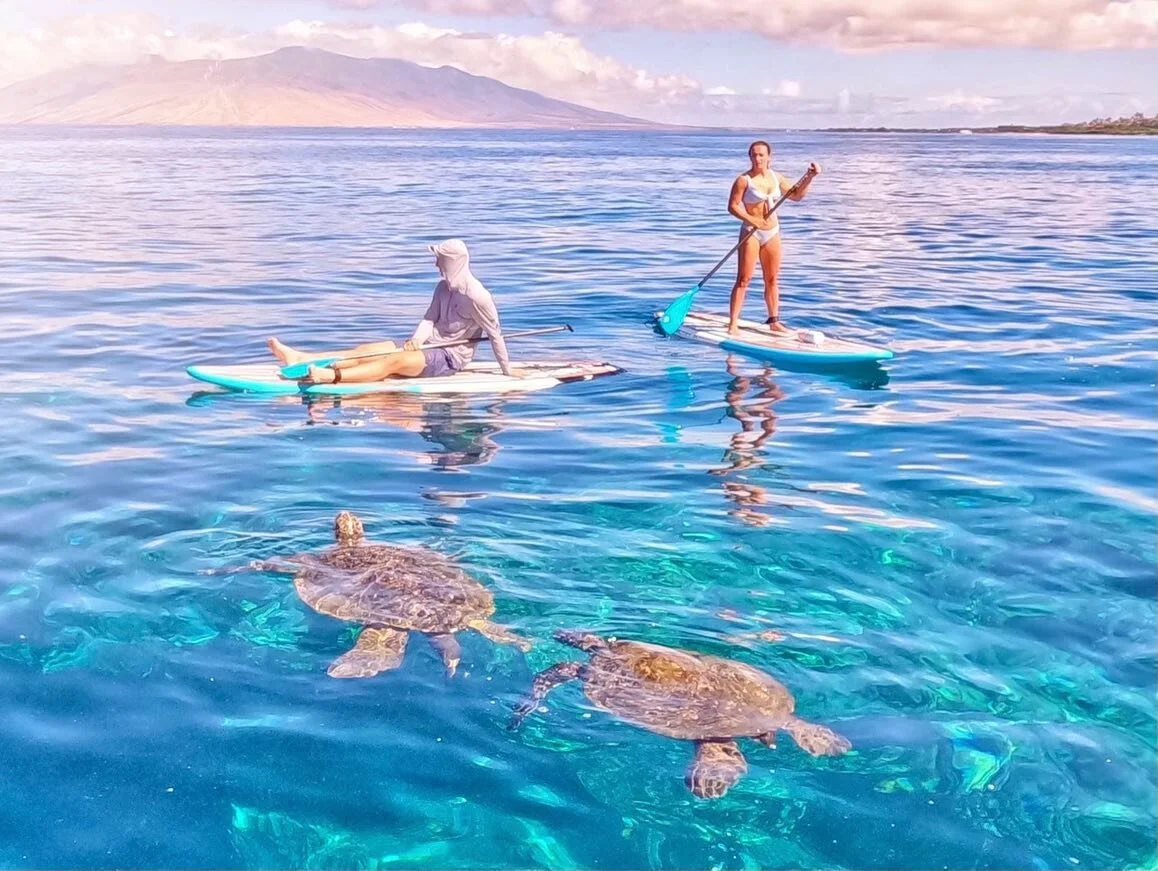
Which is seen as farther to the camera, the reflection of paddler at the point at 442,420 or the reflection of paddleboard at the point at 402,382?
the reflection of paddleboard at the point at 402,382

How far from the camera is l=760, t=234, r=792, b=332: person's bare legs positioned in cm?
1389

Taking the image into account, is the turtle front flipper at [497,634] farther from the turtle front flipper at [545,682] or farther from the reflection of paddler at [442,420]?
the reflection of paddler at [442,420]

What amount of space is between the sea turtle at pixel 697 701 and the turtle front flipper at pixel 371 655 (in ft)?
2.95

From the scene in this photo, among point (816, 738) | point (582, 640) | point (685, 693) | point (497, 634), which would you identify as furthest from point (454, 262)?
point (816, 738)

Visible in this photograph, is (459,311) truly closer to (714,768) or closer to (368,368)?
(368,368)

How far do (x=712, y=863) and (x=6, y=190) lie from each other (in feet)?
144

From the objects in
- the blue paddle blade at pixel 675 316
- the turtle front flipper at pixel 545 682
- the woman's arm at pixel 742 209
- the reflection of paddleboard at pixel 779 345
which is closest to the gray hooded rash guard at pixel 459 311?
the reflection of paddleboard at pixel 779 345

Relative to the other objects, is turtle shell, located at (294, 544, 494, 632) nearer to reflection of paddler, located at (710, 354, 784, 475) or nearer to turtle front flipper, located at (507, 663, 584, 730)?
turtle front flipper, located at (507, 663, 584, 730)

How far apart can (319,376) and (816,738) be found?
26.7 feet

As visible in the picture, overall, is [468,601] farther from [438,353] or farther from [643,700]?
[438,353]

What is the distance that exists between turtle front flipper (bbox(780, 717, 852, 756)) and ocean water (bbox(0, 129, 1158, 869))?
0.07 metres

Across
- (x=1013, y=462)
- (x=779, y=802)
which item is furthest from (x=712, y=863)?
(x=1013, y=462)

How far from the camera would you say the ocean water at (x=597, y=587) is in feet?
15.5

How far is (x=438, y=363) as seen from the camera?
475 inches
